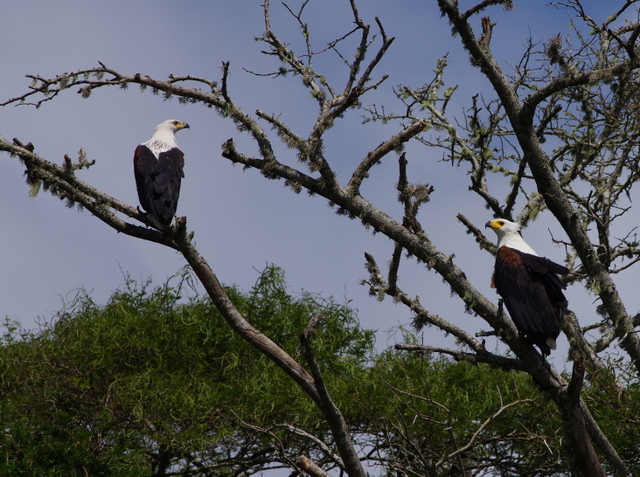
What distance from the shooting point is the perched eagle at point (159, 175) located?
6.90 metres

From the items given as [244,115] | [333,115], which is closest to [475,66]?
[333,115]

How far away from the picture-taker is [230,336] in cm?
1088

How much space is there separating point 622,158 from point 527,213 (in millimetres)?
1329

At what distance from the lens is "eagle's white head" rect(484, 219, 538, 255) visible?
24.6ft

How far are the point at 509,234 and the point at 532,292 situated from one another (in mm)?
1035

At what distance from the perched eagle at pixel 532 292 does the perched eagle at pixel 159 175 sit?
275 cm

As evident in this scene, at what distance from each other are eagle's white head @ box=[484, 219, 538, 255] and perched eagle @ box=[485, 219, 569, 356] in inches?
3.6

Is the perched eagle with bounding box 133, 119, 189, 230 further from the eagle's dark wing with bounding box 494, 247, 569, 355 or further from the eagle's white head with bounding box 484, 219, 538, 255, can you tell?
the eagle's white head with bounding box 484, 219, 538, 255

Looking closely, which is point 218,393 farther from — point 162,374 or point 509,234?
point 509,234

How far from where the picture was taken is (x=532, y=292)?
22.4 ft

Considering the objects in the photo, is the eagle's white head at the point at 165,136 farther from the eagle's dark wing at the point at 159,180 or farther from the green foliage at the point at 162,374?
the green foliage at the point at 162,374

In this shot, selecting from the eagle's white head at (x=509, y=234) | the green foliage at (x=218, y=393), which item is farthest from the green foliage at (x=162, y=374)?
the eagle's white head at (x=509, y=234)

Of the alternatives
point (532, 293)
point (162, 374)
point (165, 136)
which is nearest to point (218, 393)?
point (162, 374)

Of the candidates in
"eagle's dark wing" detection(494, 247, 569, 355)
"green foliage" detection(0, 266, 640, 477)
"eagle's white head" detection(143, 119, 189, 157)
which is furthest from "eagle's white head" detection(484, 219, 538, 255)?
"eagle's white head" detection(143, 119, 189, 157)
